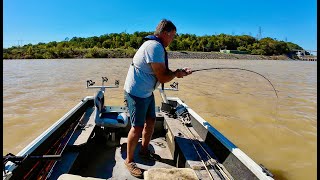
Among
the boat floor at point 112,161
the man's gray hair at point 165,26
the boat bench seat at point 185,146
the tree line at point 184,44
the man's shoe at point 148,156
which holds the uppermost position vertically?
the tree line at point 184,44

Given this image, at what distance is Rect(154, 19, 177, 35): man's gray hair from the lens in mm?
2750

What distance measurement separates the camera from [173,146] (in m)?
3.72

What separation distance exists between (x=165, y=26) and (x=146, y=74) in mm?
473

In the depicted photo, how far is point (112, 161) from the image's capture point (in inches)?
139

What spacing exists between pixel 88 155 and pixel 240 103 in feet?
25.5

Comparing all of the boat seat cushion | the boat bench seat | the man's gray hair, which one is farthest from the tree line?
the boat seat cushion

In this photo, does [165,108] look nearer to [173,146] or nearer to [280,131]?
[173,146]

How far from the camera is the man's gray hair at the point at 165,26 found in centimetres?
275

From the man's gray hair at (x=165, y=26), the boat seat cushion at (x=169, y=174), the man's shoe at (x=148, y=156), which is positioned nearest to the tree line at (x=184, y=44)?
the man's shoe at (x=148, y=156)

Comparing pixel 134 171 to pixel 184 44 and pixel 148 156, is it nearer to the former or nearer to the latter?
pixel 148 156

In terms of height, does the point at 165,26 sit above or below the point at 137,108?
above

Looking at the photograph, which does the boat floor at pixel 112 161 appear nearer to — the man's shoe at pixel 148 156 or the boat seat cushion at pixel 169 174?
the man's shoe at pixel 148 156

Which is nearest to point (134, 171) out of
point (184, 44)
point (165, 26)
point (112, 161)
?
point (112, 161)

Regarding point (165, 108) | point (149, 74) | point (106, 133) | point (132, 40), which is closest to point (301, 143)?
point (165, 108)
